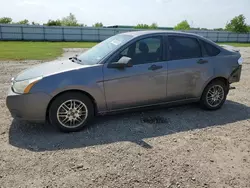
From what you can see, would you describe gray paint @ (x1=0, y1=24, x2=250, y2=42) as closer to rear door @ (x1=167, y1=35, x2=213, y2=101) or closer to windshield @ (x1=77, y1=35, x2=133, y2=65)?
windshield @ (x1=77, y1=35, x2=133, y2=65)

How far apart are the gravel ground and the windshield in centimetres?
120

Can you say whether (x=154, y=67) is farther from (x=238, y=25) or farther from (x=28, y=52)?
(x=238, y=25)

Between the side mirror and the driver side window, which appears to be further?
the driver side window

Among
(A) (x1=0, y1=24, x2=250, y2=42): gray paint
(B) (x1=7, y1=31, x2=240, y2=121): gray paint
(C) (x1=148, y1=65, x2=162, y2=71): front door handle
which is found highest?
(A) (x1=0, y1=24, x2=250, y2=42): gray paint

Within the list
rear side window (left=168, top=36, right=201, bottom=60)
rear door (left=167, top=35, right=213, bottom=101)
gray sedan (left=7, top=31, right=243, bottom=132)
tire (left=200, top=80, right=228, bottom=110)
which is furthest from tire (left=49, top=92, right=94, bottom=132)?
tire (left=200, top=80, right=228, bottom=110)

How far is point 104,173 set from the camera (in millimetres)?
2939

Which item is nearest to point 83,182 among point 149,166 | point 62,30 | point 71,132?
point 149,166

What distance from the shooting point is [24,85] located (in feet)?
12.4

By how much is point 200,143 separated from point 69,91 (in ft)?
7.67

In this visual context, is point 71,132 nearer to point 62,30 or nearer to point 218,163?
point 218,163

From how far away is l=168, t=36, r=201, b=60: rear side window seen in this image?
15.3 ft

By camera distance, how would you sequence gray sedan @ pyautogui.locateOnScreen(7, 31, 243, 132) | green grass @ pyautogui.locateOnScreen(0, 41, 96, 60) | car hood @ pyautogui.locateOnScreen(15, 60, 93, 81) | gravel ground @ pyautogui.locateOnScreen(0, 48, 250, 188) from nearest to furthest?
gravel ground @ pyautogui.locateOnScreen(0, 48, 250, 188)
gray sedan @ pyautogui.locateOnScreen(7, 31, 243, 132)
car hood @ pyautogui.locateOnScreen(15, 60, 93, 81)
green grass @ pyautogui.locateOnScreen(0, 41, 96, 60)

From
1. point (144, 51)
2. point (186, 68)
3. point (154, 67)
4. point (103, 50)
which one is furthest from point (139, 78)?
point (186, 68)

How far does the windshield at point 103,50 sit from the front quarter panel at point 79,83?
0.30 metres
